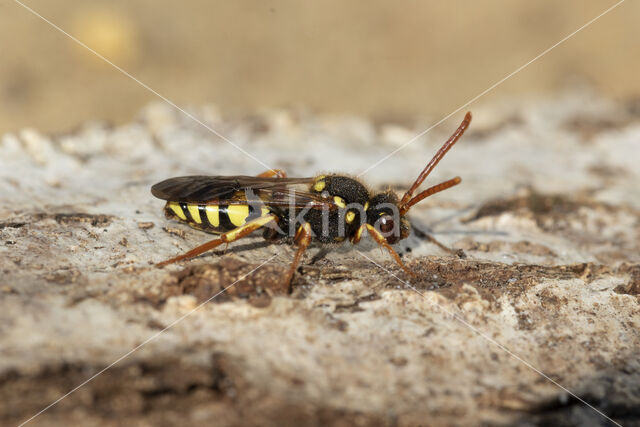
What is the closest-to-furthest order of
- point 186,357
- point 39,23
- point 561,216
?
point 186,357
point 561,216
point 39,23

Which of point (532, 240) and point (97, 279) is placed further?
point (532, 240)

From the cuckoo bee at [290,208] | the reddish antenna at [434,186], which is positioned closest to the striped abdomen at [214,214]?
the cuckoo bee at [290,208]

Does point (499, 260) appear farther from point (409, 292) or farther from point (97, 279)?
point (97, 279)

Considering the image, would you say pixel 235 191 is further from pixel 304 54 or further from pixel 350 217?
pixel 304 54

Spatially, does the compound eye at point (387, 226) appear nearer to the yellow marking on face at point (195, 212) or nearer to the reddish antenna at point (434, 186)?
the reddish antenna at point (434, 186)

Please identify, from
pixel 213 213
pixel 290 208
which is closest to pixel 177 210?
pixel 213 213

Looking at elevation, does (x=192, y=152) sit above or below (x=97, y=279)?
above

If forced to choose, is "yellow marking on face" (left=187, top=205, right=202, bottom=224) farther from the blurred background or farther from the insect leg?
the blurred background

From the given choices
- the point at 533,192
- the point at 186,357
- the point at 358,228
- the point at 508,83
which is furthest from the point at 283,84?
the point at 186,357
